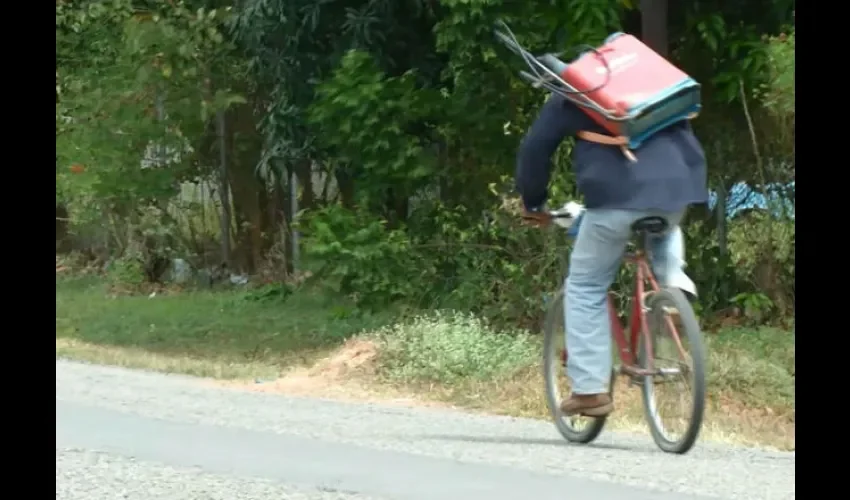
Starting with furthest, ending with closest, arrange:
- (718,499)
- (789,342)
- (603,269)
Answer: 1. (789,342)
2. (603,269)
3. (718,499)

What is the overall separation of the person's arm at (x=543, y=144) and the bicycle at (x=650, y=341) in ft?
0.43

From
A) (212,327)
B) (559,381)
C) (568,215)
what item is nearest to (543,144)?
(568,215)

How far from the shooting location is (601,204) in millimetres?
5590

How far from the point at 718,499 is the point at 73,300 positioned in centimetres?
1941

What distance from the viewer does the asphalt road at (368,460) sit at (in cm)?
506

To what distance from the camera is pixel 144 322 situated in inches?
747

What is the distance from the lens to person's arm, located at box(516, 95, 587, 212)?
5.62 m

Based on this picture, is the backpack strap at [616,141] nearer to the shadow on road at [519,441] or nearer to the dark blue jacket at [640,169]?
the dark blue jacket at [640,169]

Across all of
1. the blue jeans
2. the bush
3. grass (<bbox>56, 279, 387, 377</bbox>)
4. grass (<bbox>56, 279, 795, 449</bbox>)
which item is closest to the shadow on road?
the blue jeans

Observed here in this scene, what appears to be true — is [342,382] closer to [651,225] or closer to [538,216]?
[538,216]

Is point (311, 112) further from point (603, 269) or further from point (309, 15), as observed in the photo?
point (603, 269)

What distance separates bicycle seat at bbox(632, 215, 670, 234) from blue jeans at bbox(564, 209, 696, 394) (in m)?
0.06


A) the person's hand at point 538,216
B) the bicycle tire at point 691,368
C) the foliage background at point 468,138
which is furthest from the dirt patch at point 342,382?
the bicycle tire at point 691,368
